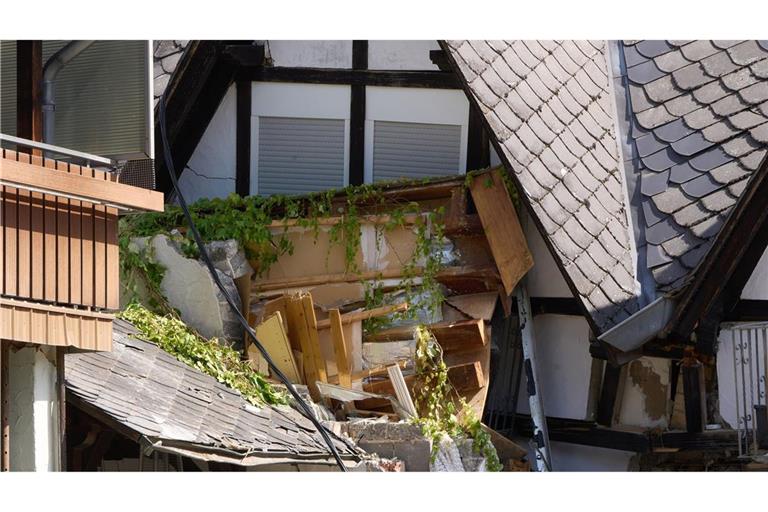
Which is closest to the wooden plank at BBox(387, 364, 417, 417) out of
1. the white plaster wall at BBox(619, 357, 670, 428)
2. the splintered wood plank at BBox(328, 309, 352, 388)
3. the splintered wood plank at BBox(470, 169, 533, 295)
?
the splintered wood plank at BBox(328, 309, 352, 388)

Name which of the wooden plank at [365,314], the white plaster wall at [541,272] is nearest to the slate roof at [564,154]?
the white plaster wall at [541,272]

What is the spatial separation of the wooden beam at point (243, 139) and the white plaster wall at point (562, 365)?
301cm

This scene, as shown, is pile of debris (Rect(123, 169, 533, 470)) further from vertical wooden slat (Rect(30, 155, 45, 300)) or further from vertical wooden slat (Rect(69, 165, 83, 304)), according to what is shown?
vertical wooden slat (Rect(30, 155, 45, 300))

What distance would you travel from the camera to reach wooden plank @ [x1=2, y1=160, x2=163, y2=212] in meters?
6.70

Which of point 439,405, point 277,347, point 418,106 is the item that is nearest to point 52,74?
point 277,347

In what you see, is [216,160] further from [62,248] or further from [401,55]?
[62,248]

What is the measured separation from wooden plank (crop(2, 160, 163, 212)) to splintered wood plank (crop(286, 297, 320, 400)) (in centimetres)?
414

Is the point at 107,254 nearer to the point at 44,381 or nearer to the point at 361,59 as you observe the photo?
the point at 44,381

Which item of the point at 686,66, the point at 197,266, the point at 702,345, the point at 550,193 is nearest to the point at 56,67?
the point at 197,266

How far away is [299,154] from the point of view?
535 inches

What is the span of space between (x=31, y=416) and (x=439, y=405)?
482 centimetres

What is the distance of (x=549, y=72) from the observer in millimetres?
12836

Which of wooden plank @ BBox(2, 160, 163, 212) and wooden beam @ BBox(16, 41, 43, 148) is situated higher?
wooden beam @ BBox(16, 41, 43, 148)

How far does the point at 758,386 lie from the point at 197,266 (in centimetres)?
446
